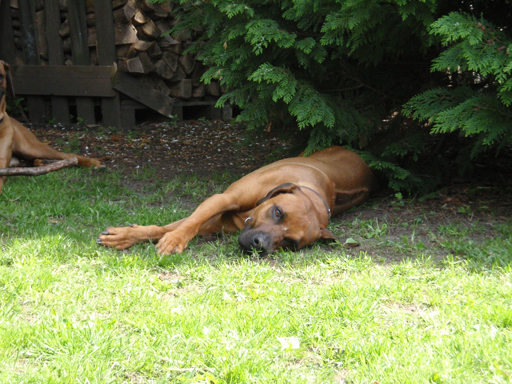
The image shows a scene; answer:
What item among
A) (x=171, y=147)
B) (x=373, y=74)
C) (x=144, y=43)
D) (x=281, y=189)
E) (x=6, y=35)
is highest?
(x=6, y=35)

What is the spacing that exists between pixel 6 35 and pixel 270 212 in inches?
243

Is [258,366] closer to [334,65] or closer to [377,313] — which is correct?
[377,313]

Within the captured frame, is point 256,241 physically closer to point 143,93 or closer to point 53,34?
point 143,93

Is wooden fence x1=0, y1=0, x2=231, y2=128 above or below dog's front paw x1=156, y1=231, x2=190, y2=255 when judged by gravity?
above

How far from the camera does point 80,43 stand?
24.6 ft

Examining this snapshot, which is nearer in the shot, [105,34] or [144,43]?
[105,34]

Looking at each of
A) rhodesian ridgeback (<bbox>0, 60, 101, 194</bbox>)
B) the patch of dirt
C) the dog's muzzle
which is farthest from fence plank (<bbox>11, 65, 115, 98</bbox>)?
the dog's muzzle

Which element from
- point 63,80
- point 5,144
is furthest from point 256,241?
point 63,80

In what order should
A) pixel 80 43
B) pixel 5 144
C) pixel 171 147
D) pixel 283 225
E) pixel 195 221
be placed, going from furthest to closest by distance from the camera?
pixel 80 43 → pixel 171 147 → pixel 5 144 → pixel 195 221 → pixel 283 225

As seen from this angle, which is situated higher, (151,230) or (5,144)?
(5,144)

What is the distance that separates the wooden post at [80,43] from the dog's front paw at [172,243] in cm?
477

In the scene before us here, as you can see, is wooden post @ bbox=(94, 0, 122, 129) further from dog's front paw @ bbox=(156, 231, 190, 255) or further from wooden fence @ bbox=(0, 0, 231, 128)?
dog's front paw @ bbox=(156, 231, 190, 255)

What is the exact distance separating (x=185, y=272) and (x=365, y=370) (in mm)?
1348

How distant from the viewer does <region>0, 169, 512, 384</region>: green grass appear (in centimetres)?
210
